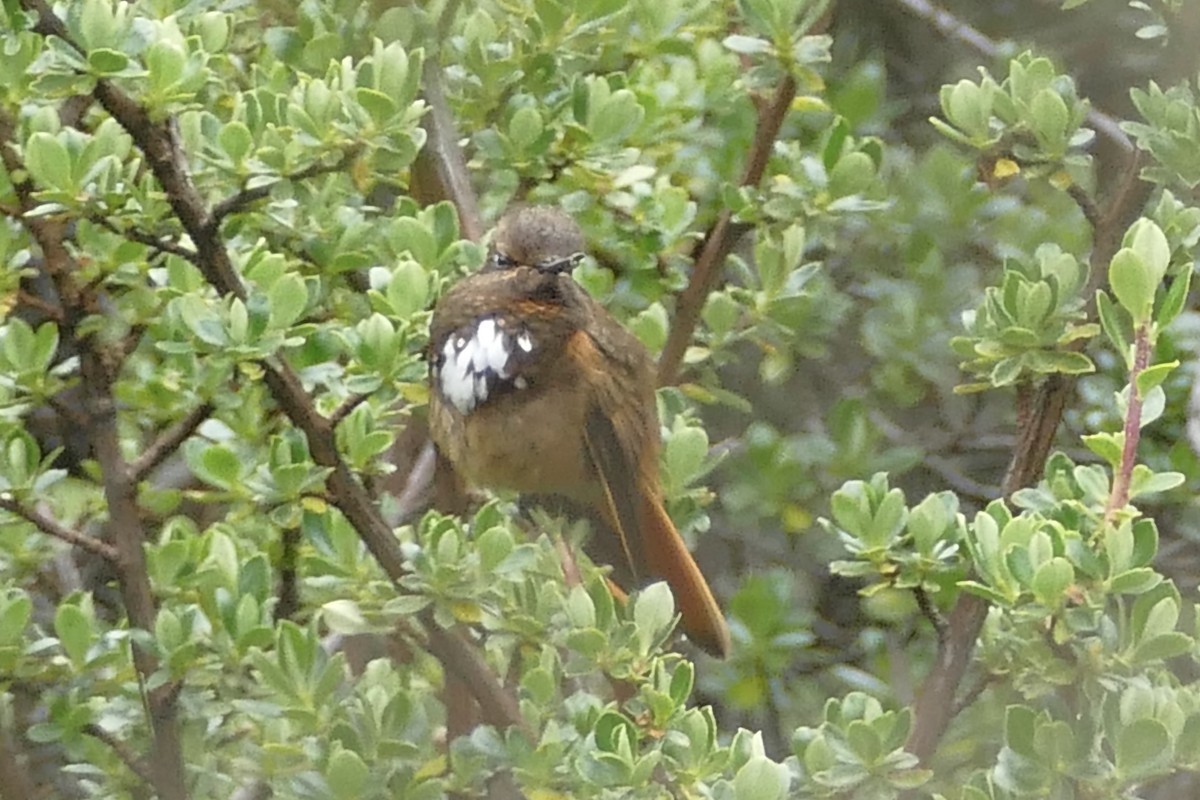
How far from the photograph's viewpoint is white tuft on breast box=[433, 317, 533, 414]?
218 cm

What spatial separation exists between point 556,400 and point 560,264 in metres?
0.22

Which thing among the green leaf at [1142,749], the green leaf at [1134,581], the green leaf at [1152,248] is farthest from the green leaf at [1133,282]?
the green leaf at [1142,749]

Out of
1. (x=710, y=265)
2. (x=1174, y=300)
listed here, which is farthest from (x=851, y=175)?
(x=1174, y=300)

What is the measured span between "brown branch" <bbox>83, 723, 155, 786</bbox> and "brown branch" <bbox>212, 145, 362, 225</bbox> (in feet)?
1.79

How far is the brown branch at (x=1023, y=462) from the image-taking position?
1.69 meters

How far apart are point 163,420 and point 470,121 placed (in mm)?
525

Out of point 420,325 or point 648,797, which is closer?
point 648,797

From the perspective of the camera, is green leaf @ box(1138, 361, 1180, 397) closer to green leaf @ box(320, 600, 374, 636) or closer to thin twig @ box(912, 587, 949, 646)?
thin twig @ box(912, 587, 949, 646)

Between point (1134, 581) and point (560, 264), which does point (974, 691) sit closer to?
point (1134, 581)

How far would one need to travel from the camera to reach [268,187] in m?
1.67

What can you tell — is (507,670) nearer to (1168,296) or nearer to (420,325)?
(420,325)

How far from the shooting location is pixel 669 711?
148 cm

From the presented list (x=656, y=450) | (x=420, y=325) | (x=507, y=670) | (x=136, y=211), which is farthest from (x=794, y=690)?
(x=136, y=211)

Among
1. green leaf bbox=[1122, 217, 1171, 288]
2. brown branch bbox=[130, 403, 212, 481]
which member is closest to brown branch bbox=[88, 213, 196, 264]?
brown branch bbox=[130, 403, 212, 481]
